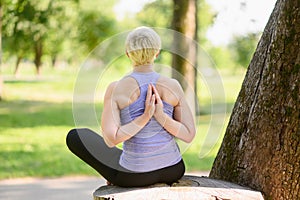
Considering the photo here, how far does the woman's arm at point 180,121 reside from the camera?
2.65 metres

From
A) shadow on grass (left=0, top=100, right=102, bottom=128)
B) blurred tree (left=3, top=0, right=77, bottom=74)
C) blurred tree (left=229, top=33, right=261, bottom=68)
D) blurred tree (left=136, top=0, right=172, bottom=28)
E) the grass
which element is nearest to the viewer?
the grass

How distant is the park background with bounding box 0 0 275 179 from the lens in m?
7.75

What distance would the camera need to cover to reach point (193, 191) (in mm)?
2695

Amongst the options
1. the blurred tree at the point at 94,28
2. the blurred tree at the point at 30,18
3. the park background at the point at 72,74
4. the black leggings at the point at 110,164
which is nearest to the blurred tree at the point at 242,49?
the park background at the point at 72,74

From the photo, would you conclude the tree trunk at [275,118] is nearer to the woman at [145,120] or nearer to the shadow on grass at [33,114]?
the woman at [145,120]

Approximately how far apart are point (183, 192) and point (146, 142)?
0.30 metres

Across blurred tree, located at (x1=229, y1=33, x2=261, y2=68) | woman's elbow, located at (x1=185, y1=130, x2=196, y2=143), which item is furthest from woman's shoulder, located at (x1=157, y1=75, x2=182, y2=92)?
blurred tree, located at (x1=229, y1=33, x2=261, y2=68)

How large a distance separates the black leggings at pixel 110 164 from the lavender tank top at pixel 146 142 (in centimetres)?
3

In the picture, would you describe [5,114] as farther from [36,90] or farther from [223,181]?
[223,181]

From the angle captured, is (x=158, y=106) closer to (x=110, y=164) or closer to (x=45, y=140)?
(x=110, y=164)

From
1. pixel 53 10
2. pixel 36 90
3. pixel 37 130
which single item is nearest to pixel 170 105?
pixel 37 130

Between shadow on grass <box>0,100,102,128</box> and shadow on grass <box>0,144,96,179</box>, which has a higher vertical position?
shadow on grass <box>0,144,96,179</box>

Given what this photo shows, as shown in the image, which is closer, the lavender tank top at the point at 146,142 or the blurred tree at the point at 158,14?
the lavender tank top at the point at 146,142

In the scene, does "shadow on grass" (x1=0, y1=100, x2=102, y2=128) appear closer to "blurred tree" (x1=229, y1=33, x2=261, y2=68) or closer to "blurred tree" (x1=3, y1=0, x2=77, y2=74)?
"blurred tree" (x1=3, y1=0, x2=77, y2=74)
